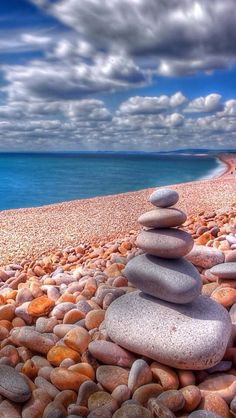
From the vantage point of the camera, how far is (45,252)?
711 cm

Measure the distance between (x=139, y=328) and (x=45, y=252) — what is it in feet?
15.0

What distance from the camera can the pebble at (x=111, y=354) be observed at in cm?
276

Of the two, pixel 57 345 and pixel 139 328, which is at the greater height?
pixel 139 328

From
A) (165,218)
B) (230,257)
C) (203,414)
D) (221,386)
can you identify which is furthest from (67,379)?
(230,257)

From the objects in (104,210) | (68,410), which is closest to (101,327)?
(68,410)

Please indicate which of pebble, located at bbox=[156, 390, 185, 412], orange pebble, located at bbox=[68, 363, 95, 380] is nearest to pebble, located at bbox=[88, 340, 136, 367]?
orange pebble, located at bbox=[68, 363, 95, 380]

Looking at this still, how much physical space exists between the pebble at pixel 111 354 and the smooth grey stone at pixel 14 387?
491mm

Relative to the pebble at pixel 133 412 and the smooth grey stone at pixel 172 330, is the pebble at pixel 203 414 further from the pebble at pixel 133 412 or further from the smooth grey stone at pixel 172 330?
the smooth grey stone at pixel 172 330

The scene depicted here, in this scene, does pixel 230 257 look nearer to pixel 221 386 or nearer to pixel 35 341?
pixel 221 386

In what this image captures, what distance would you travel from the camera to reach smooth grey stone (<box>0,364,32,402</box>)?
2.45 meters

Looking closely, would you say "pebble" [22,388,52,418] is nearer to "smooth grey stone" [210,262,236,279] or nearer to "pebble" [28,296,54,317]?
"pebble" [28,296,54,317]

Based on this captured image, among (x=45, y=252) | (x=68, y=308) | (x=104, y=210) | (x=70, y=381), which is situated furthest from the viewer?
(x=104, y=210)

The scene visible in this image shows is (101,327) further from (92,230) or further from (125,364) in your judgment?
(92,230)

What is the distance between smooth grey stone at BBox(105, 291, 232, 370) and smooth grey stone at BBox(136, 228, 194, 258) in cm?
35
